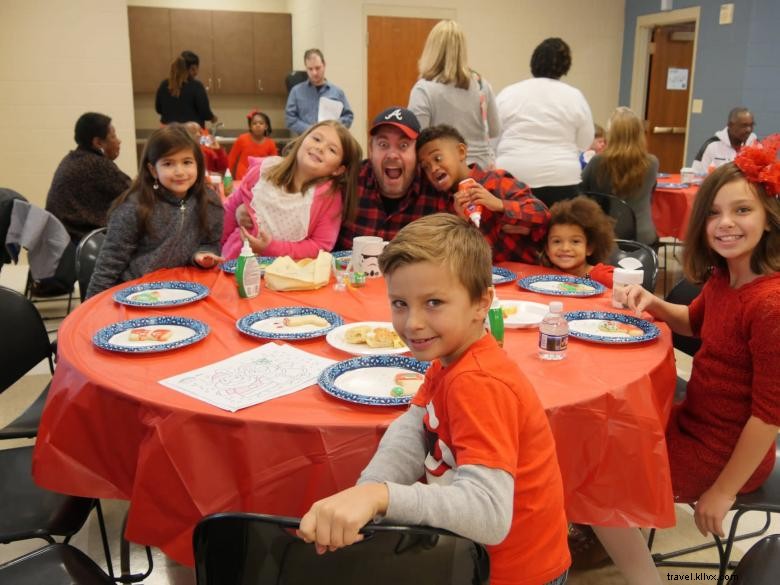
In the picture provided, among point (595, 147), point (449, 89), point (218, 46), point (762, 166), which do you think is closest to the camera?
point (762, 166)

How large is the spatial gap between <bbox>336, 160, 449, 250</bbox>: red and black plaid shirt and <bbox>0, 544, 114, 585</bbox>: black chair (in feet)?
5.69

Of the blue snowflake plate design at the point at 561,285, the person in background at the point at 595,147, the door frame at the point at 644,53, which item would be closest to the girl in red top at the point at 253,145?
the person in background at the point at 595,147

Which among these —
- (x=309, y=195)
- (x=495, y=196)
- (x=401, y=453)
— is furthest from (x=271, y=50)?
(x=401, y=453)

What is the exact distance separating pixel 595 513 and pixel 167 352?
41.0 inches

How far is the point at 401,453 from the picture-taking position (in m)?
1.20

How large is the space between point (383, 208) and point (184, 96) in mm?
4821

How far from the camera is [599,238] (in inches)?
101

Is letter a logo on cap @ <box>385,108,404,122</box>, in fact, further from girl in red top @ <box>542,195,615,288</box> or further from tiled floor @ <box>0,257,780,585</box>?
tiled floor @ <box>0,257,780,585</box>

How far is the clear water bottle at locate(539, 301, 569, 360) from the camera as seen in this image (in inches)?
62.7

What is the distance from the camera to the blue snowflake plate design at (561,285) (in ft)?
7.29

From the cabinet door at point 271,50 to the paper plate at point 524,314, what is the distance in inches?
284

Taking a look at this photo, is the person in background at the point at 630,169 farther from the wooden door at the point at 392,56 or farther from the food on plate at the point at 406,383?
the wooden door at the point at 392,56

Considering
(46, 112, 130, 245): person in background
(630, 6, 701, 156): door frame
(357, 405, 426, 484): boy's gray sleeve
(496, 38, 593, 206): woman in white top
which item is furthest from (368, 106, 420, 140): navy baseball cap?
(630, 6, 701, 156): door frame

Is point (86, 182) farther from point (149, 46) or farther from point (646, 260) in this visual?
point (149, 46)
